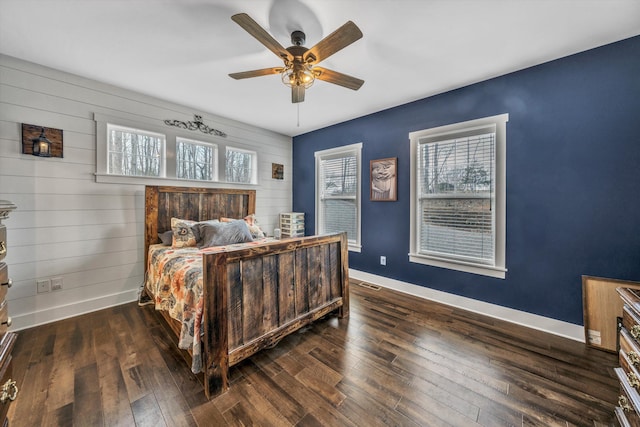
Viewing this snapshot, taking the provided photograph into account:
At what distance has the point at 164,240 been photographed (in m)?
3.00

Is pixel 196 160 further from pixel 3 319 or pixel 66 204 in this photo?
pixel 3 319

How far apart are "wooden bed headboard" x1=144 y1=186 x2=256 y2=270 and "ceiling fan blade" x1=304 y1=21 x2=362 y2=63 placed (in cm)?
247

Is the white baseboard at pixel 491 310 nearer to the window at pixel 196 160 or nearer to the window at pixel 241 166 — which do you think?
the window at pixel 241 166

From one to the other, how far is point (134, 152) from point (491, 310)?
4.60 metres

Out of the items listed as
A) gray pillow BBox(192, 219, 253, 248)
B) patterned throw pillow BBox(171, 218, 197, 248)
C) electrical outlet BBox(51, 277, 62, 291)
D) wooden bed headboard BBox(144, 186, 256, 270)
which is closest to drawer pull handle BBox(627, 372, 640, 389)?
gray pillow BBox(192, 219, 253, 248)

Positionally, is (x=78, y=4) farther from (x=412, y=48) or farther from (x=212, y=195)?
(x=412, y=48)

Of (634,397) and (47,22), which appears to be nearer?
(634,397)

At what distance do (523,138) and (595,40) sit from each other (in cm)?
84

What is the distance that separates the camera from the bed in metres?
1.58

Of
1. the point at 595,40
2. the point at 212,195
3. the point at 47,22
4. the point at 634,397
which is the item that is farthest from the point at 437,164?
the point at 47,22

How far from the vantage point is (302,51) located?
1.80 metres

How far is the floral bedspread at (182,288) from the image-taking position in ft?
5.32

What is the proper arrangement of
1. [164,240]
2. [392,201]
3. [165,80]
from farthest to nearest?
[392,201], [164,240], [165,80]

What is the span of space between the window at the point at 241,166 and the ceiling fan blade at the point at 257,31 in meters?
2.50
